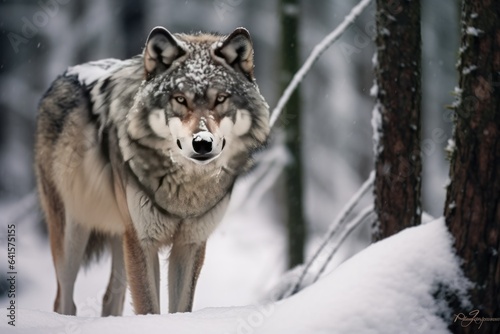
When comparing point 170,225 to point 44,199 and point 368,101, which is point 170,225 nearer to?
point 44,199

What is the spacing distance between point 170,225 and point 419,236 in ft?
5.78

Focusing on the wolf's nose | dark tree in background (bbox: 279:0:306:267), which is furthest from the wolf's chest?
dark tree in background (bbox: 279:0:306:267)

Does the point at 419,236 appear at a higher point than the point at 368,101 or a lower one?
higher

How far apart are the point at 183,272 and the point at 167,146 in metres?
0.93

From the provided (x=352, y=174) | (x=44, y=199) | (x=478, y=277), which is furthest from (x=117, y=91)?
(x=352, y=174)

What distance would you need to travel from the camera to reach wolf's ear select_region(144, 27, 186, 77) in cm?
371

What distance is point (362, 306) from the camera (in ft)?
7.97

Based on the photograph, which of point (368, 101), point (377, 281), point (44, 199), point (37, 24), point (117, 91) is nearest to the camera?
point (377, 281)

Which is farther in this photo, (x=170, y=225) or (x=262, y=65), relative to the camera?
(x=262, y=65)

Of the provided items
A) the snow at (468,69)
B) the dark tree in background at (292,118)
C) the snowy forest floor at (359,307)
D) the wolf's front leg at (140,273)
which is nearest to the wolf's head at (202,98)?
the wolf's front leg at (140,273)

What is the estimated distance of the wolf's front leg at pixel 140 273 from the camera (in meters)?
3.91

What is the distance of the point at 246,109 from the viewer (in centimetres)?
385

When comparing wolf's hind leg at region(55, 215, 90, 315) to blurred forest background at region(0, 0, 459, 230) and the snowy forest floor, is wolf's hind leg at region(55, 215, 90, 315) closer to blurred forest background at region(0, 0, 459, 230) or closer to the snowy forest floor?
the snowy forest floor

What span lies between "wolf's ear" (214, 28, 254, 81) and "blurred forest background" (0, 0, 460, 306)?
965cm
